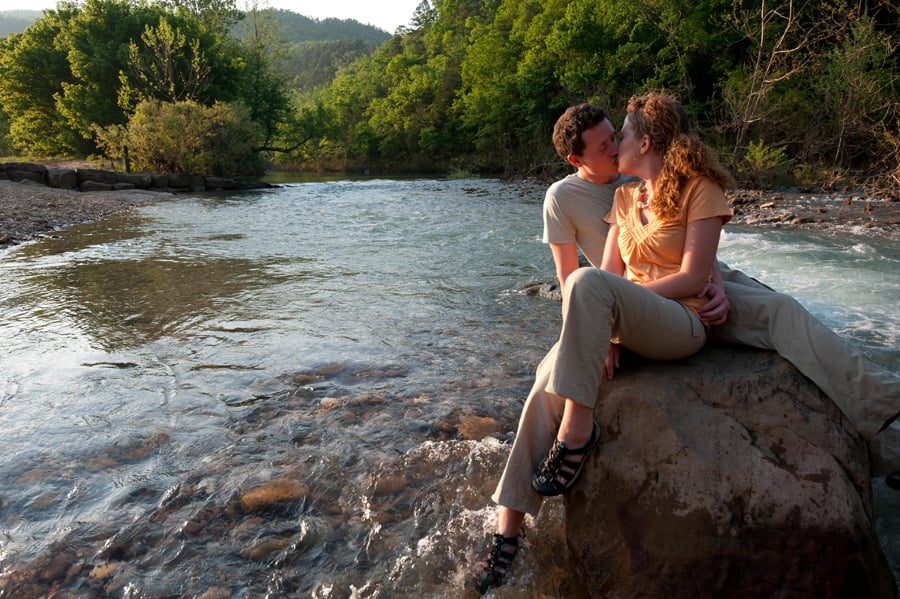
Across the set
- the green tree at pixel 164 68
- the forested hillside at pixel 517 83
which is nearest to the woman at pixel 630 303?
the forested hillside at pixel 517 83

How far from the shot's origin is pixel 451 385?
4645 mm

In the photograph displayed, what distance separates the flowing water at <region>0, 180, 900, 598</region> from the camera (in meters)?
2.69

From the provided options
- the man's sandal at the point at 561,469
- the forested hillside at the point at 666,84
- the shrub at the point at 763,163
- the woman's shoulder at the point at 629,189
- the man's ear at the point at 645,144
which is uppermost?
the forested hillside at the point at 666,84

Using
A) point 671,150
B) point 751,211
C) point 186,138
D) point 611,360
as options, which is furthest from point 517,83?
point 611,360

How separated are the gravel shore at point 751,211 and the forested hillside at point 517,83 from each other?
3.64ft

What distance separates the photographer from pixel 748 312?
2.84 m

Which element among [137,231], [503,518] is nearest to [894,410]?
[503,518]

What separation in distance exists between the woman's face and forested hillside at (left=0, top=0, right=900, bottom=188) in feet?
46.7

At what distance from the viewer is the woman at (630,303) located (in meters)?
2.51

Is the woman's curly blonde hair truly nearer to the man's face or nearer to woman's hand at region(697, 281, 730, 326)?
the man's face

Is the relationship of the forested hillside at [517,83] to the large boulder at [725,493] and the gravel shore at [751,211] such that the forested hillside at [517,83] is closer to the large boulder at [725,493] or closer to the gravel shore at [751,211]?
the gravel shore at [751,211]

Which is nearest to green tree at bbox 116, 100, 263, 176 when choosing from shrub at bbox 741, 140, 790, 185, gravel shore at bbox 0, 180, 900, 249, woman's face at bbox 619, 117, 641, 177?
gravel shore at bbox 0, 180, 900, 249

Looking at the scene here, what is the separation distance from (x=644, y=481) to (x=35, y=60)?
171 ft

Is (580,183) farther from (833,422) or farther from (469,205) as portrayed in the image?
(469,205)
